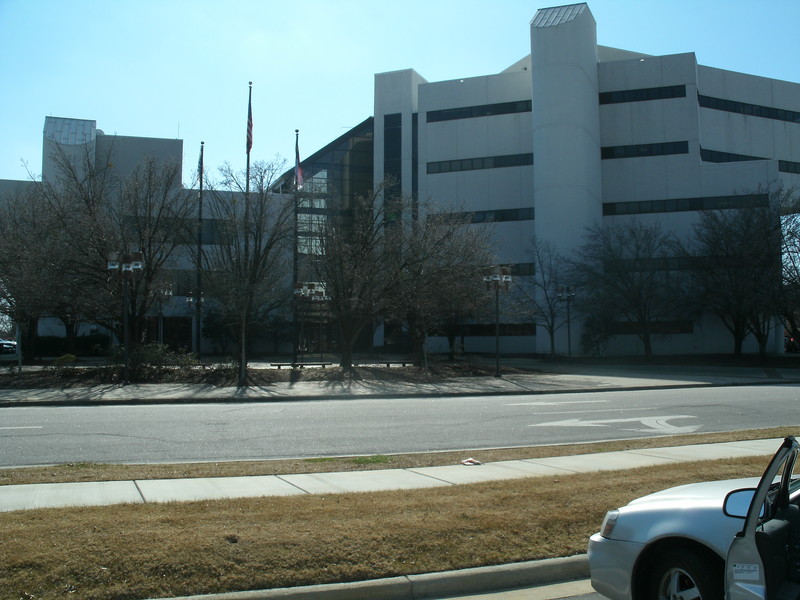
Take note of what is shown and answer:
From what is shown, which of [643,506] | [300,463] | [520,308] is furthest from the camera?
[520,308]

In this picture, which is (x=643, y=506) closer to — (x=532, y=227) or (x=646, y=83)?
(x=532, y=227)

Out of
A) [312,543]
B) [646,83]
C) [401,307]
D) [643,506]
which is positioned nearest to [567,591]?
[643,506]

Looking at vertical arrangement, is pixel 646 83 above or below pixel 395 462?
above

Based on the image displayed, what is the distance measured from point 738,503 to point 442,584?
2.23 m

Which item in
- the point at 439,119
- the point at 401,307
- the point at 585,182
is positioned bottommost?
the point at 401,307

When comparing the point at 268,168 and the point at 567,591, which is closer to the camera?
the point at 567,591

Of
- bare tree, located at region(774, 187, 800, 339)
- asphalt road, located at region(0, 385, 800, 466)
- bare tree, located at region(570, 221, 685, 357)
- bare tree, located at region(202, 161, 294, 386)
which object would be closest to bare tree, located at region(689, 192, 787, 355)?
bare tree, located at region(774, 187, 800, 339)

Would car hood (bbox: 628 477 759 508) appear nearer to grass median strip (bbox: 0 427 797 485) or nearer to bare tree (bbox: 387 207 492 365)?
grass median strip (bbox: 0 427 797 485)

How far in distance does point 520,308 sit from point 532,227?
14.1 m

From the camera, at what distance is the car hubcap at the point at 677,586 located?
394cm

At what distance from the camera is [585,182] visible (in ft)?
171

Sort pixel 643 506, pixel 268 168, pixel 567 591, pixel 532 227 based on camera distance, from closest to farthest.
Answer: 1. pixel 643 506
2. pixel 567 591
3. pixel 268 168
4. pixel 532 227

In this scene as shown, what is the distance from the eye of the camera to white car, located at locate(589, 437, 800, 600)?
3.52m

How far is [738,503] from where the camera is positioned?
399 centimetres
